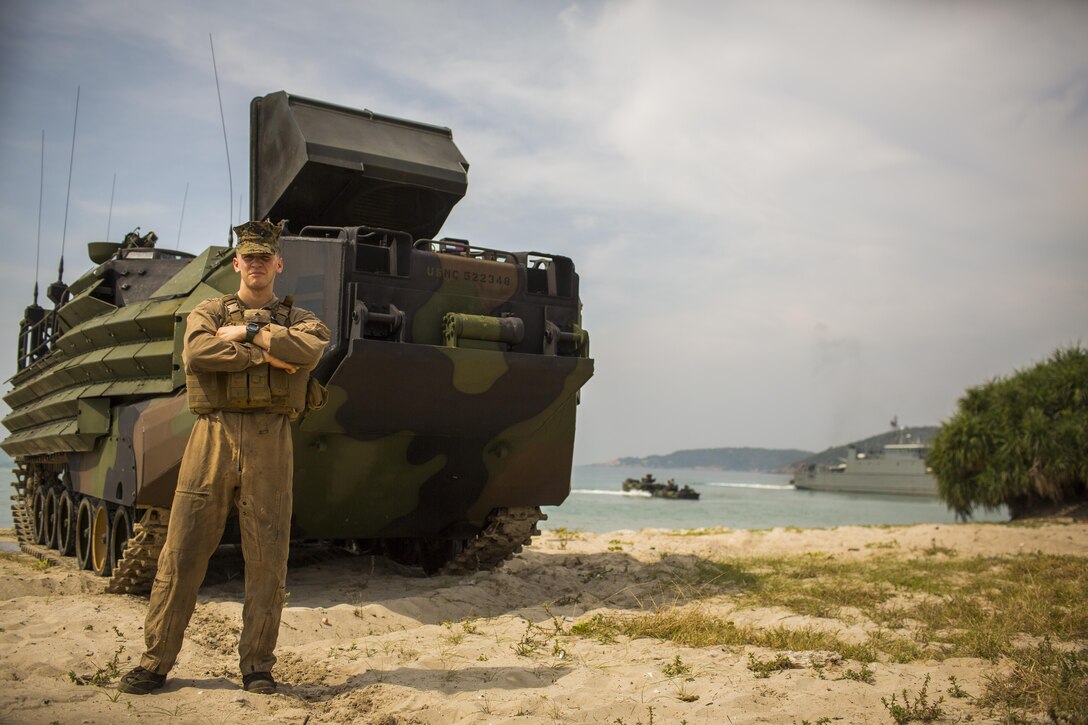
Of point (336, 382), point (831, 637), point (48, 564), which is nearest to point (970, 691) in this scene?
point (831, 637)

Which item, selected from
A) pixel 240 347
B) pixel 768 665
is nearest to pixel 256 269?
pixel 240 347

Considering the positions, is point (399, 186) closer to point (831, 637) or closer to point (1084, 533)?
point (831, 637)

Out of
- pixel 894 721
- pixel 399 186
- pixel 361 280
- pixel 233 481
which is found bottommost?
pixel 894 721

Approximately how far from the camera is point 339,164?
26.2 ft

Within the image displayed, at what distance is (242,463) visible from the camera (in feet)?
15.1

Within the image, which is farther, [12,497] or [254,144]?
[12,497]

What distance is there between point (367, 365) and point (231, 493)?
7.03 feet

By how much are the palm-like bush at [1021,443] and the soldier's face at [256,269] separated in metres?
18.5

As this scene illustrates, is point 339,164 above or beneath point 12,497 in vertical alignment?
above

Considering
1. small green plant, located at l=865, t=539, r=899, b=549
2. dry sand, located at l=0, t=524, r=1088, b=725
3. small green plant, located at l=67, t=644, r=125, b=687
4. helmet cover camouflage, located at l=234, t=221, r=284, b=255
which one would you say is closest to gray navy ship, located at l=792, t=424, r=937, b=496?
small green plant, located at l=865, t=539, r=899, b=549

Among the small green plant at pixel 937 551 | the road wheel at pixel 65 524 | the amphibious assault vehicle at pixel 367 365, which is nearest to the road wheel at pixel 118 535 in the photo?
the amphibious assault vehicle at pixel 367 365

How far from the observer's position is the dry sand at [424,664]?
4363 mm

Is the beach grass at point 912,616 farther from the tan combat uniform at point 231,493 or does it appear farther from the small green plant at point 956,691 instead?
the tan combat uniform at point 231,493

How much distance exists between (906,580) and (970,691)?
170 inches
